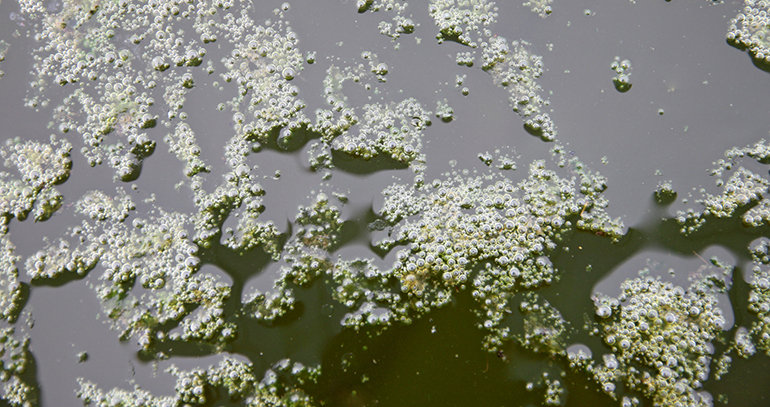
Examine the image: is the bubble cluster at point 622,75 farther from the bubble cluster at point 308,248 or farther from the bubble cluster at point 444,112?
the bubble cluster at point 308,248

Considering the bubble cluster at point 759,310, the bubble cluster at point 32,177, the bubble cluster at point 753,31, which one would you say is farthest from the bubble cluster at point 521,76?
the bubble cluster at point 32,177

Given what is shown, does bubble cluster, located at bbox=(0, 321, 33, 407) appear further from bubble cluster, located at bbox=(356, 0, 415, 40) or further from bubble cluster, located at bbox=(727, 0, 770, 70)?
bubble cluster, located at bbox=(727, 0, 770, 70)

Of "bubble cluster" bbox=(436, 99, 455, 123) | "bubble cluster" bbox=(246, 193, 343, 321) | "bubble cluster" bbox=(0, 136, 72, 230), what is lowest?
"bubble cluster" bbox=(246, 193, 343, 321)

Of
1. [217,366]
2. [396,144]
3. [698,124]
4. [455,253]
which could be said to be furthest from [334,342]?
[698,124]

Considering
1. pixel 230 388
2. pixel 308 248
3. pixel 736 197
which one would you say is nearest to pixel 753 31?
pixel 736 197

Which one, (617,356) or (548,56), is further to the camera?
(548,56)

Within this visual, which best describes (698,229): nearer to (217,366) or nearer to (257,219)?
(257,219)

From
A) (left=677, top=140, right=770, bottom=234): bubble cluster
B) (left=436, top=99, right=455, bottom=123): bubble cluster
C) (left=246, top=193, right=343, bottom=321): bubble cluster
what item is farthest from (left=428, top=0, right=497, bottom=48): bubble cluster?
(left=677, top=140, right=770, bottom=234): bubble cluster
